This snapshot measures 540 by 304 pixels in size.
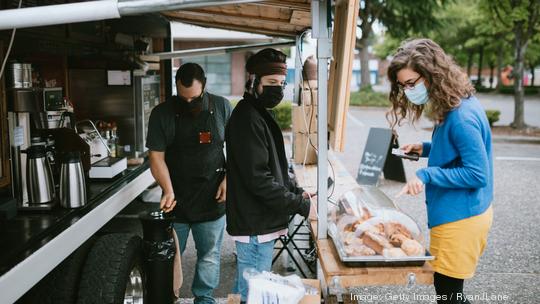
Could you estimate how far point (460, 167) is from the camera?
2590 mm

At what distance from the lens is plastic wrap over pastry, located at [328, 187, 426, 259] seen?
98.7 inches

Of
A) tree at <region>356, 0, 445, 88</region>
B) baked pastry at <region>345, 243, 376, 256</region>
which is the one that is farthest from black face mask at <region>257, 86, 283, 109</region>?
tree at <region>356, 0, 445, 88</region>

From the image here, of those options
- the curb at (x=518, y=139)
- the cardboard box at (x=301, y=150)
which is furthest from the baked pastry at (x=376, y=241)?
the curb at (x=518, y=139)

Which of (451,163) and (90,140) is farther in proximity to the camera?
(90,140)

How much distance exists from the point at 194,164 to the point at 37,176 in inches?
40.3

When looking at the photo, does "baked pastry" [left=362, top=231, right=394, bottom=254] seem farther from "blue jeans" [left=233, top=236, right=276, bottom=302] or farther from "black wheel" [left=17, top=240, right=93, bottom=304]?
"black wheel" [left=17, top=240, right=93, bottom=304]

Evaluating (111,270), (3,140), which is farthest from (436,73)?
(3,140)

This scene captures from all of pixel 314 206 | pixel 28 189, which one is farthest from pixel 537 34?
pixel 28 189

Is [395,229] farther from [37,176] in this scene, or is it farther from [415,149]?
[37,176]

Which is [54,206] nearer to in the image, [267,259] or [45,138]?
[45,138]

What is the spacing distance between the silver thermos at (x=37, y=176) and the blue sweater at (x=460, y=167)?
2.25 meters

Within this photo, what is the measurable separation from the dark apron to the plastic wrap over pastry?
0.98 meters

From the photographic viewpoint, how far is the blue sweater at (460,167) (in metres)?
2.54

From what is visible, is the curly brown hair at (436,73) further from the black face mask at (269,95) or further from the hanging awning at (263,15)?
the hanging awning at (263,15)
